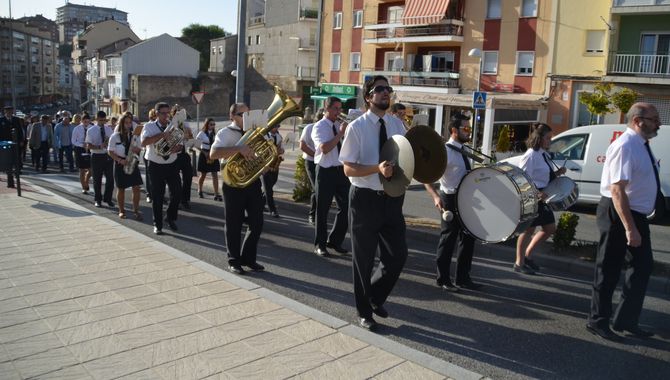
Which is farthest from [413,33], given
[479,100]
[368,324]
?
[368,324]

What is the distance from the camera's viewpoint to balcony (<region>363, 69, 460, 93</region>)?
3184 centimetres

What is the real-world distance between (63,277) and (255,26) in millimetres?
53487

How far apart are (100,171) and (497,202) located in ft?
26.8

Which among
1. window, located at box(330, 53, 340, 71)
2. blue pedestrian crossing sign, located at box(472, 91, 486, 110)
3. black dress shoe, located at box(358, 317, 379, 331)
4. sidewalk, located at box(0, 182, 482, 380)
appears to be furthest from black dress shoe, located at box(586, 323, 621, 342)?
window, located at box(330, 53, 340, 71)

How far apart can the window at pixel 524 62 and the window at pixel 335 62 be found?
47.2 ft

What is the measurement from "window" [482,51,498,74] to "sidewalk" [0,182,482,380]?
25.8 m

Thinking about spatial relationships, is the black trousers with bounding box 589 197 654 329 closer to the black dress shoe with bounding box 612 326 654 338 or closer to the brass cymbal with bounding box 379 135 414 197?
the black dress shoe with bounding box 612 326 654 338

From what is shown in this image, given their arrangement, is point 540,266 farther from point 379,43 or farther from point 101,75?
Answer: point 101,75

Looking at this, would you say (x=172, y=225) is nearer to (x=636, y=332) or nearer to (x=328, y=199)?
(x=328, y=199)

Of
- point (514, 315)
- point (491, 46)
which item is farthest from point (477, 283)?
point (491, 46)

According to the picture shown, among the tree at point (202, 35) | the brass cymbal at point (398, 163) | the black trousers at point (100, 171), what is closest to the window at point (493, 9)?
the black trousers at point (100, 171)

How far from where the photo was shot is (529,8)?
92.2ft

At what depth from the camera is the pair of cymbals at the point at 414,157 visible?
449 centimetres

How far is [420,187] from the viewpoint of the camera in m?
16.6
